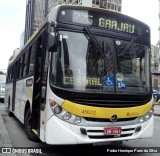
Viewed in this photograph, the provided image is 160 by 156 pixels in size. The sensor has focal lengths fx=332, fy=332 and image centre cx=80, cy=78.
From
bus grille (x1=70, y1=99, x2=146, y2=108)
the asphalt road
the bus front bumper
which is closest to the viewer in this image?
the bus front bumper

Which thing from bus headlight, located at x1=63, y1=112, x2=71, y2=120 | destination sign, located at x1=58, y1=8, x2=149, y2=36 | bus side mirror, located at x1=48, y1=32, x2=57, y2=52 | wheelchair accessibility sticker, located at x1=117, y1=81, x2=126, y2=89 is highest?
destination sign, located at x1=58, y1=8, x2=149, y2=36

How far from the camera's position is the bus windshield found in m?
6.54

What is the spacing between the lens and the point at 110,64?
6.82 meters

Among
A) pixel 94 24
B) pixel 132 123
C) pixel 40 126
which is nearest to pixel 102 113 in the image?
pixel 132 123

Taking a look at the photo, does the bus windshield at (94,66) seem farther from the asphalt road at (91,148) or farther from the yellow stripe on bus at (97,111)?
the asphalt road at (91,148)

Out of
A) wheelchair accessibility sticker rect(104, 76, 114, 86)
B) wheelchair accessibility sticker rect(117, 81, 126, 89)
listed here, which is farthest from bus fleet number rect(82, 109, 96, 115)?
wheelchair accessibility sticker rect(117, 81, 126, 89)

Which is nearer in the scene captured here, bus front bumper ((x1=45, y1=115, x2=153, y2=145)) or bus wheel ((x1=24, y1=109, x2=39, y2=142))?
bus front bumper ((x1=45, y1=115, x2=153, y2=145))

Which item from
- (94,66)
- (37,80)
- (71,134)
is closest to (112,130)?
(71,134)

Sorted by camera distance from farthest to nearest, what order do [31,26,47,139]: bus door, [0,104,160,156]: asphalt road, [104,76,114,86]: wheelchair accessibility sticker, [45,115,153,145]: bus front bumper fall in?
[0,104,160,156]: asphalt road
[31,26,47,139]: bus door
[104,76,114,86]: wheelchair accessibility sticker
[45,115,153,145]: bus front bumper

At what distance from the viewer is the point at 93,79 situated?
659cm

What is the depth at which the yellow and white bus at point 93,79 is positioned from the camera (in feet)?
21.0

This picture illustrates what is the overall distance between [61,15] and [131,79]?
1990 millimetres

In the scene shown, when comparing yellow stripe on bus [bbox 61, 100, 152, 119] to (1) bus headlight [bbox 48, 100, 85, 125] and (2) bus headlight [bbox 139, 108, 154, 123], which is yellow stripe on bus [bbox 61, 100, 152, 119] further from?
(2) bus headlight [bbox 139, 108, 154, 123]

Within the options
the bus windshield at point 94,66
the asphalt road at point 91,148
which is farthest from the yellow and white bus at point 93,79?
the asphalt road at point 91,148
